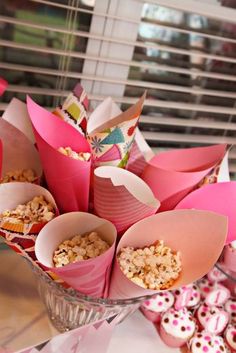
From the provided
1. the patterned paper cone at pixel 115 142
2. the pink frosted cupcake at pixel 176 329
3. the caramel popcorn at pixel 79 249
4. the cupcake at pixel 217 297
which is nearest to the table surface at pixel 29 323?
the pink frosted cupcake at pixel 176 329

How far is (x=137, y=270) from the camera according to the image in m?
0.64

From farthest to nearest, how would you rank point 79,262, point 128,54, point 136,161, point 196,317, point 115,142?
point 128,54 < point 196,317 < point 136,161 < point 115,142 < point 79,262

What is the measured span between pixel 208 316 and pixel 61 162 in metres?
0.48

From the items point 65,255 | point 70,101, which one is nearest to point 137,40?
point 70,101

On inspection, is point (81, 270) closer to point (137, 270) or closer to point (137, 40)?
point (137, 270)

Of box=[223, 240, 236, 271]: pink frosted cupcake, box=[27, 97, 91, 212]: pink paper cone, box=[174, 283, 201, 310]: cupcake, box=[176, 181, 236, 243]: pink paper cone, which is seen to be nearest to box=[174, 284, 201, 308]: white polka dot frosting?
box=[174, 283, 201, 310]: cupcake

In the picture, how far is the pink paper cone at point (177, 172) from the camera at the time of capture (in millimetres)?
712

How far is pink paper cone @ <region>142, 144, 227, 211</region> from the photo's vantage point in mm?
712

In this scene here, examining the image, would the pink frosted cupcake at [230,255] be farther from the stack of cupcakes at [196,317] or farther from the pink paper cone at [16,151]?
the pink paper cone at [16,151]

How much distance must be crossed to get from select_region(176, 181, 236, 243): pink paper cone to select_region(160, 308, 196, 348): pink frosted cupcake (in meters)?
0.24

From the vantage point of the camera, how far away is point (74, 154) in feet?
2.22

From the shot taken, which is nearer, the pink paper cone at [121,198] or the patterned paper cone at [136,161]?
the pink paper cone at [121,198]

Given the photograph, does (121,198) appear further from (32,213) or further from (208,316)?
(208,316)

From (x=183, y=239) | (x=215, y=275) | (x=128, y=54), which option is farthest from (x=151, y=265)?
(x=128, y=54)
